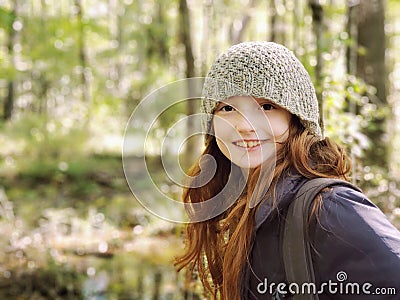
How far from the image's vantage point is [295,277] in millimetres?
1357

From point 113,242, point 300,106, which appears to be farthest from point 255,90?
point 113,242

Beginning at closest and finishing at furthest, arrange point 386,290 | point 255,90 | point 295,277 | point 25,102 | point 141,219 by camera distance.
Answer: point 386,290
point 295,277
point 255,90
point 141,219
point 25,102

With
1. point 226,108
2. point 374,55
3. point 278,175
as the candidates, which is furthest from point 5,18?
point 278,175

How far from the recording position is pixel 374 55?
720cm

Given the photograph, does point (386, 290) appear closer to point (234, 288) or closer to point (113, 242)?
point (234, 288)

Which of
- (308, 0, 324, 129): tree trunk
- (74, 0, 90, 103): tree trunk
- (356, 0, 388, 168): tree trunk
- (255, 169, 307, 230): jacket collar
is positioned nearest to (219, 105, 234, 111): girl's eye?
(255, 169, 307, 230): jacket collar

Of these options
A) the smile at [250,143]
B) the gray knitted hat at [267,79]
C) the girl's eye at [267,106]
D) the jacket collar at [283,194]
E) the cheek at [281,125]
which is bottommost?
the jacket collar at [283,194]

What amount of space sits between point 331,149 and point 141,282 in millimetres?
5361

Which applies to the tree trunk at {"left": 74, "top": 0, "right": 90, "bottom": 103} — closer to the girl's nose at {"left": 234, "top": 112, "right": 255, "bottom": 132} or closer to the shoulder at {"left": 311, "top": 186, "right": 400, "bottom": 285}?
the girl's nose at {"left": 234, "top": 112, "right": 255, "bottom": 132}

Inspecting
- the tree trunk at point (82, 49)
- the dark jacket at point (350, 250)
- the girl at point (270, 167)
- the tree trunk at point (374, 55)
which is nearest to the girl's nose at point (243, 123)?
the girl at point (270, 167)

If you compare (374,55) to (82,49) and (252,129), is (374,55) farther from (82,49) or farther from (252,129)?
(82,49)

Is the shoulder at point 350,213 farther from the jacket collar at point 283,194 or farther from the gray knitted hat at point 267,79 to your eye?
the gray knitted hat at point 267,79

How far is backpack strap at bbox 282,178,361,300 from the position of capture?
4.37ft

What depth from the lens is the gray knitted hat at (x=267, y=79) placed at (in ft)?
5.13
